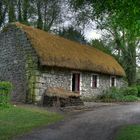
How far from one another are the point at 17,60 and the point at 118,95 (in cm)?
1070

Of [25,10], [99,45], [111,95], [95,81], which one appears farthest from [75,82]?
[99,45]

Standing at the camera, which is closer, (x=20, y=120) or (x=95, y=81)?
(x=20, y=120)

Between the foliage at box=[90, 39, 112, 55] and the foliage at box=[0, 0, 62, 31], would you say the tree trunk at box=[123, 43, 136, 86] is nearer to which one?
the foliage at box=[90, 39, 112, 55]

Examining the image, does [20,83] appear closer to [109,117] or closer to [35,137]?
[109,117]

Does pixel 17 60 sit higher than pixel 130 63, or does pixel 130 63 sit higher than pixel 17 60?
pixel 130 63

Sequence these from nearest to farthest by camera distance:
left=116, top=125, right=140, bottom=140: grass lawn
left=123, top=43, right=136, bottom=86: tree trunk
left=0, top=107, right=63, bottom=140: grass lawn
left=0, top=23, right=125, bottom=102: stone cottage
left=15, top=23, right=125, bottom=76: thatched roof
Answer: left=116, top=125, right=140, bottom=140: grass lawn < left=0, top=107, right=63, bottom=140: grass lawn < left=0, top=23, right=125, bottom=102: stone cottage < left=15, top=23, right=125, bottom=76: thatched roof < left=123, top=43, right=136, bottom=86: tree trunk

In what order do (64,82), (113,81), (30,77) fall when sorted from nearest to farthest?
(30,77)
(64,82)
(113,81)

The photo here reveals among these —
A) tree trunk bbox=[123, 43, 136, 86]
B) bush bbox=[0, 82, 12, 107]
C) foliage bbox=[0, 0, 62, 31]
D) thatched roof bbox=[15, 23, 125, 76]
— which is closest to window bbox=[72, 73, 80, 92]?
thatched roof bbox=[15, 23, 125, 76]

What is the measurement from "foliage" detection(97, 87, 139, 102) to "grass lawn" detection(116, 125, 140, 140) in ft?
53.3

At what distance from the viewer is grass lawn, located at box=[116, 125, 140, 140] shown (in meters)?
13.1

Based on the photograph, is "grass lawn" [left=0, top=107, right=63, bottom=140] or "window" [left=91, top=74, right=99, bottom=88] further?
"window" [left=91, top=74, right=99, bottom=88]

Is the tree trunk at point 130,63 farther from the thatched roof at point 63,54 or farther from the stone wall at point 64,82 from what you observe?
the stone wall at point 64,82

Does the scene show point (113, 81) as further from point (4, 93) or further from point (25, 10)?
point (4, 93)

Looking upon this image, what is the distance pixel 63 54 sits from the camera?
91.6ft
